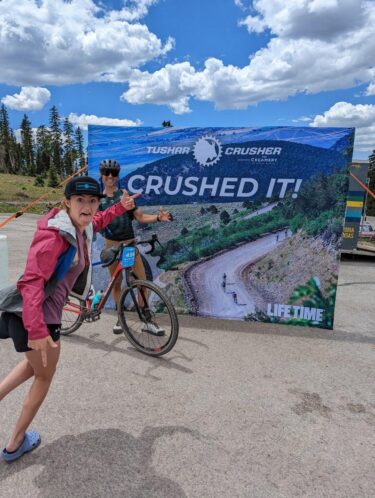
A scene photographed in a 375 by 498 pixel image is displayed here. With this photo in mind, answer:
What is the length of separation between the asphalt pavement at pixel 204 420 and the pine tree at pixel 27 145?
106 m

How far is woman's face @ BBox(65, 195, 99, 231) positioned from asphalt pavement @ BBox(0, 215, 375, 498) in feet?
5.45

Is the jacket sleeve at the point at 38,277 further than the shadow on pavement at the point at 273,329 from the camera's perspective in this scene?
No

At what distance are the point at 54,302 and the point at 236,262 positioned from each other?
335cm

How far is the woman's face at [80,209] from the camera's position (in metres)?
2.41

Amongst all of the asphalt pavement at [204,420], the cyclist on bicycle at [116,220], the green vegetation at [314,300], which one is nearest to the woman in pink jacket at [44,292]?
the asphalt pavement at [204,420]

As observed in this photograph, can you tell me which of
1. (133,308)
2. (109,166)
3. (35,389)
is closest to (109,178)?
(109,166)

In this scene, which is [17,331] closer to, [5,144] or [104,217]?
[104,217]

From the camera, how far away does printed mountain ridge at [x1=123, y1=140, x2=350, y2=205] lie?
15.9ft

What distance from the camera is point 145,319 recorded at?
14.7ft

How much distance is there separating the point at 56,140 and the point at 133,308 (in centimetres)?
10583

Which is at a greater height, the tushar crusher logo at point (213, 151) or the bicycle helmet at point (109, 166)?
the tushar crusher logo at point (213, 151)

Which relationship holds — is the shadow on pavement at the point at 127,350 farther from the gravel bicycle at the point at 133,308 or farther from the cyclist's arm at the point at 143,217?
the cyclist's arm at the point at 143,217

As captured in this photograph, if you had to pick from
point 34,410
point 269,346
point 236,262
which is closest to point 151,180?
point 236,262

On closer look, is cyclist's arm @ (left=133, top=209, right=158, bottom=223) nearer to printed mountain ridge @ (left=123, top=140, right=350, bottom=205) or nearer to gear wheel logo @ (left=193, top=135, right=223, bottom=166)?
printed mountain ridge @ (left=123, top=140, right=350, bottom=205)
